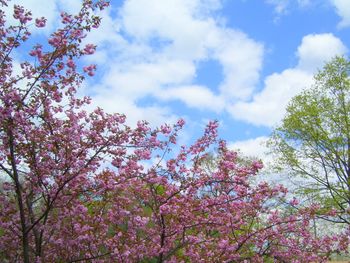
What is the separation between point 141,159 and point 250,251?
3.38 m

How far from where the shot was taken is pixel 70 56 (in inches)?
242

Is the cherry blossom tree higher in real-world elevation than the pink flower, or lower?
lower

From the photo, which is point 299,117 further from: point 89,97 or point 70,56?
point 70,56

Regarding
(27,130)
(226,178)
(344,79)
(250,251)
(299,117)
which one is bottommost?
(250,251)

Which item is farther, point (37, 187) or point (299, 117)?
point (299, 117)

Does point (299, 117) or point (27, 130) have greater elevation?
point (299, 117)

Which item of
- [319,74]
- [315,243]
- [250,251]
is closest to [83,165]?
[250,251]

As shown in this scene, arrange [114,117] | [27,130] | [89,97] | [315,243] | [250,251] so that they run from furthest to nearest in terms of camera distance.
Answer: [315,243], [250,251], [89,97], [114,117], [27,130]

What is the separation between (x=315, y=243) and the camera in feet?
30.2

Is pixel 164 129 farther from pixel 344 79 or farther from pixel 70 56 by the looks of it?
pixel 344 79

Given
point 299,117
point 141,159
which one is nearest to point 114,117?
point 141,159

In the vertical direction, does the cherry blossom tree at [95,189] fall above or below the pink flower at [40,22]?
below

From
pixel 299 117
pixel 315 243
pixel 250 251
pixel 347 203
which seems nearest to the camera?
pixel 250 251

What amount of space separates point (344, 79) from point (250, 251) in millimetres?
15107
